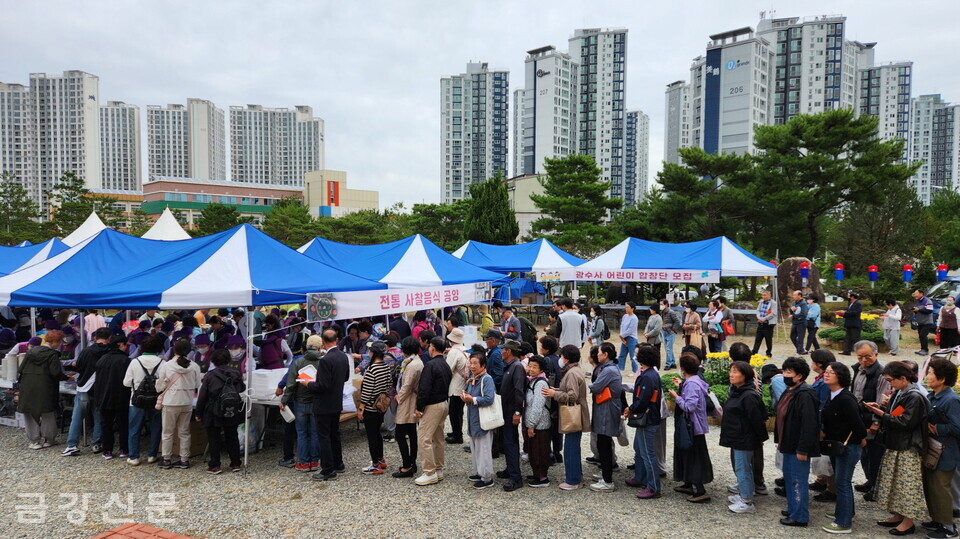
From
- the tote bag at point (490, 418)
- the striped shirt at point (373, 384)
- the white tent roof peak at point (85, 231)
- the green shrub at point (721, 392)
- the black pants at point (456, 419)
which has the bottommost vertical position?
the black pants at point (456, 419)

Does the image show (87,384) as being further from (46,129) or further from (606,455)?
(46,129)

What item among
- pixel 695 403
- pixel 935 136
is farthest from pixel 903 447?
pixel 935 136

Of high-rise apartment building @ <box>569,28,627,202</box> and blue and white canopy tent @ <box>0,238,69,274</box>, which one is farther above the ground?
high-rise apartment building @ <box>569,28,627,202</box>

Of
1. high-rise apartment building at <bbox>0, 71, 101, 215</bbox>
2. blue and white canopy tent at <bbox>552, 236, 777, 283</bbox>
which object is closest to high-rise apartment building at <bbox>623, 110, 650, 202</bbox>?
blue and white canopy tent at <bbox>552, 236, 777, 283</bbox>

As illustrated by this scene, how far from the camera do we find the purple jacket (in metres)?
4.96

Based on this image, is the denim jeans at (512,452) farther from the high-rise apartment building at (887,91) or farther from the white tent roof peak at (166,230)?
the high-rise apartment building at (887,91)

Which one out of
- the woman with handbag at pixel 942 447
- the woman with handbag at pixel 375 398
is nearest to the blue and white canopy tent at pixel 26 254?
the woman with handbag at pixel 375 398

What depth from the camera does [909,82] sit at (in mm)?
84125

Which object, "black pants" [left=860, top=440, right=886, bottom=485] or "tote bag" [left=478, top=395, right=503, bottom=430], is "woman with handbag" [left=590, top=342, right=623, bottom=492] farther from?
"black pants" [left=860, top=440, right=886, bottom=485]

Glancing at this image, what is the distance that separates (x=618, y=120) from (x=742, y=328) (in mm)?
71324

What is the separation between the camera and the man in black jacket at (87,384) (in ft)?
21.2

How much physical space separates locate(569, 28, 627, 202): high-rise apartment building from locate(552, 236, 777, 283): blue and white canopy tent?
65908 mm

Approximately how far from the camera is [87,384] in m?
6.43

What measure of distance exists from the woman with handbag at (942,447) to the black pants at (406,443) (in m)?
4.44
